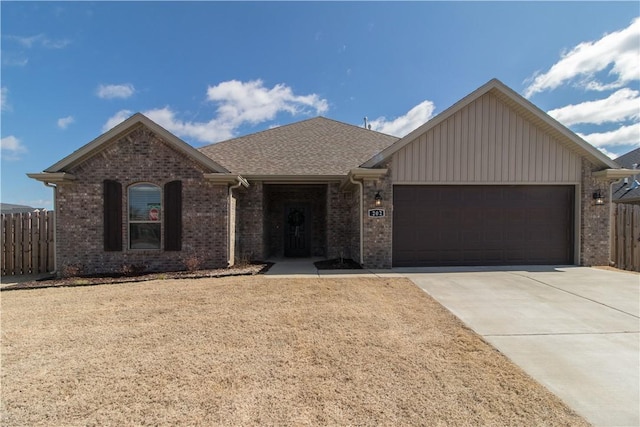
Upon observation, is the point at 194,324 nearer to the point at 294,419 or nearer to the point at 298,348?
the point at 298,348

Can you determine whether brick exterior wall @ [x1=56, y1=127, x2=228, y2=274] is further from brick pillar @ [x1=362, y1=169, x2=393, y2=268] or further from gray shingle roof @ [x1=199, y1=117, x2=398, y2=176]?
brick pillar @ [x1=362, y1=169, x2=393, y2=268]

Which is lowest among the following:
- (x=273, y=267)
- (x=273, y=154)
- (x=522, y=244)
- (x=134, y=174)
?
(x=273, y=267)

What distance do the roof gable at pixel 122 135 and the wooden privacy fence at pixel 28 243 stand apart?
1.78 metres

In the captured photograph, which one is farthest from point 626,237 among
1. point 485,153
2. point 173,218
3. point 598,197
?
point 173,218

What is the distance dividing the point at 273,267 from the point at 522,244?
7.55 metres

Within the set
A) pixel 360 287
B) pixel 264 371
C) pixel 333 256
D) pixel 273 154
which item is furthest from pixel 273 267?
pixel 264 371

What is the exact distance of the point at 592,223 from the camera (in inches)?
350

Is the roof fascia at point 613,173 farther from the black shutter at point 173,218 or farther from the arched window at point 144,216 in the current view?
the arched window at point 144,216

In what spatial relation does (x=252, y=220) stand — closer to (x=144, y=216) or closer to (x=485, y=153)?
(x=144, y=216)

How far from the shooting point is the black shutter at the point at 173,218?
339 inches

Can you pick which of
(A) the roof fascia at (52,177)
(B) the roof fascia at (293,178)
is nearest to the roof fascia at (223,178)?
(B) the roof fascia at (293,178)

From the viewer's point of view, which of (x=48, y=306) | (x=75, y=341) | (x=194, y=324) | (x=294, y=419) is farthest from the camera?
(x=48, y=306)

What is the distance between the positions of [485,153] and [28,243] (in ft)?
44.4

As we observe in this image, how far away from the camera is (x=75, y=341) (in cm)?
381
